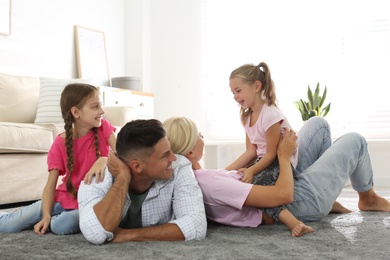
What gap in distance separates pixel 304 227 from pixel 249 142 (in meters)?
0.64

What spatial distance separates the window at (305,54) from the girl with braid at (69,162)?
3260 mm

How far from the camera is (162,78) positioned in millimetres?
5617

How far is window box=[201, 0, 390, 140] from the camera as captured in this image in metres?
4.82

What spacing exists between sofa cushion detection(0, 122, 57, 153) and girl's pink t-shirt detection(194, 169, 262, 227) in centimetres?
147

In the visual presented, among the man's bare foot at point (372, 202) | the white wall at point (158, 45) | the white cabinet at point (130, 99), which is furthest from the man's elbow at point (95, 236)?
the white wall at point (158, 45)

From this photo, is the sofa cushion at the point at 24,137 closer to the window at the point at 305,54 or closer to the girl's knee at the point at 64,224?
the girl's knee at the point at 64,224

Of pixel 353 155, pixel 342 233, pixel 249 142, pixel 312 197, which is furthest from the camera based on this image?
pixel 249 142

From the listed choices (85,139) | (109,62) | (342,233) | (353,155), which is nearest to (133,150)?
(85,139)

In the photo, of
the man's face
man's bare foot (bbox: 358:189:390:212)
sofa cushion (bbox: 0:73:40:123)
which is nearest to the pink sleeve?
the man's face

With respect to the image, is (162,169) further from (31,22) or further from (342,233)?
(31,22)

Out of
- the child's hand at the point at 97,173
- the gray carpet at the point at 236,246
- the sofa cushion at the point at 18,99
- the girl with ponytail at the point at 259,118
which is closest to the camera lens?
the gray carpet at the point at 236,246

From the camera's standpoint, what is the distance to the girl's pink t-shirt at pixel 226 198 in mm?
1844

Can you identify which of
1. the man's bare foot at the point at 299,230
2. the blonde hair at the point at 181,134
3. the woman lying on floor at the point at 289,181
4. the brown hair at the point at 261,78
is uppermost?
the brown hair at the point at 261,78

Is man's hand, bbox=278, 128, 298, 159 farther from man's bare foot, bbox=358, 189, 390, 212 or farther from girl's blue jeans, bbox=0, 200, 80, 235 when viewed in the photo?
girl's blue jeans, bbox=0, 200, 80, 235
